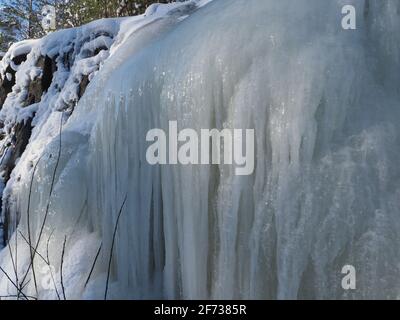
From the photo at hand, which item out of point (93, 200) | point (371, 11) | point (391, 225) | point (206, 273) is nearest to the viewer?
point (391, 225)

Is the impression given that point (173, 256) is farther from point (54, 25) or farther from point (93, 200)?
point (54, 25)

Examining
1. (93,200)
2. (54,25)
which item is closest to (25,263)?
(93,200)

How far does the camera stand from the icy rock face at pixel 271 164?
1669mm

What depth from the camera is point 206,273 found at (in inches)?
79.1

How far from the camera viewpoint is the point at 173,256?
222 centimetres

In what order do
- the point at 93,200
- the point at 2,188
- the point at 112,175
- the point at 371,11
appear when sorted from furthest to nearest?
the point at 2,188, the point at 93,200, the point at 112,175, the point at 371,11

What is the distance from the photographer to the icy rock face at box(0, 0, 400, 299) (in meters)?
1.67

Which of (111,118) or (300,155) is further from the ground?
(111,118)

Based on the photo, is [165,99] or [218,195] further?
[165,99]

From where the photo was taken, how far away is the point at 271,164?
1819 millimetres

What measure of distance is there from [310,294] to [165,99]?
105 cm

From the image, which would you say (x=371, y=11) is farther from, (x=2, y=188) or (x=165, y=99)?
(x=2, y=188)

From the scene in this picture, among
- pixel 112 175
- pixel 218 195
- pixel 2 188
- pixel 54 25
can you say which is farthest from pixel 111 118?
pixel 54 25

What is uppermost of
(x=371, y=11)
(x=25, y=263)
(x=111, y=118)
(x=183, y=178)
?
(x=371, y=11)
